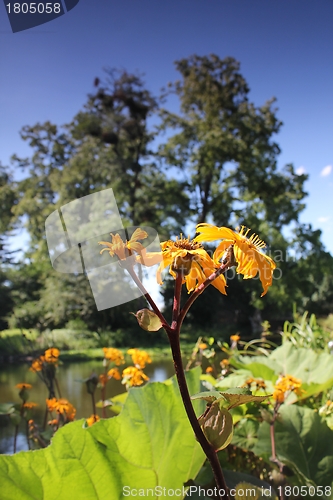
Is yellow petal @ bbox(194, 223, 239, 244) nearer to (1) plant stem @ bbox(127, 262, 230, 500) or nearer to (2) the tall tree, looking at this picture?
(1) plant stem @ bbox(127, 262, 230, 500)

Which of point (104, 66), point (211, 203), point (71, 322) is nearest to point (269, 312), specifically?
point (211, 203)

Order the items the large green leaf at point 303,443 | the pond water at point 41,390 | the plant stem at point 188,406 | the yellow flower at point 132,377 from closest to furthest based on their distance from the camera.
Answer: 1. the plant stem at point 188,406
2. the large green leaf at point 303,443
3. the yellow flower at point 132,377
4. the pond water at point 41,390

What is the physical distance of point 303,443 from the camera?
0.40 metres

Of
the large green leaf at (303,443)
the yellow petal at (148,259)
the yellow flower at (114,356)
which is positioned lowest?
the large green leaf at (303,443)

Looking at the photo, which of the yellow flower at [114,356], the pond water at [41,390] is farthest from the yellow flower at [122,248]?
the pond water at [41,390]

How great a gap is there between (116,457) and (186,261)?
0.21 m

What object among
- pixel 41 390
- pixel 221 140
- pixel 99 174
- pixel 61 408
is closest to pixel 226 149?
pixel 221 140

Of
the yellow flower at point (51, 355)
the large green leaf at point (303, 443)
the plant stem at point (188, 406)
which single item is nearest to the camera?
the plant stem at point (188, 406)

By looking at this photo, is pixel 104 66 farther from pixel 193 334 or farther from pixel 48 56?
pixel 193 334

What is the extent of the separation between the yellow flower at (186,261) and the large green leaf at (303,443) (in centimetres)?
29

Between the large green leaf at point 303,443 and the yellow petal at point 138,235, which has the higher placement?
the yellow petal at point 138,235

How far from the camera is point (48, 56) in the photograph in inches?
67.9

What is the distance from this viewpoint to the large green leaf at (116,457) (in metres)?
0.25

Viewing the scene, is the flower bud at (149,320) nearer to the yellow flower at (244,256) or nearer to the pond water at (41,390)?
the yellow flower at (244,256)
